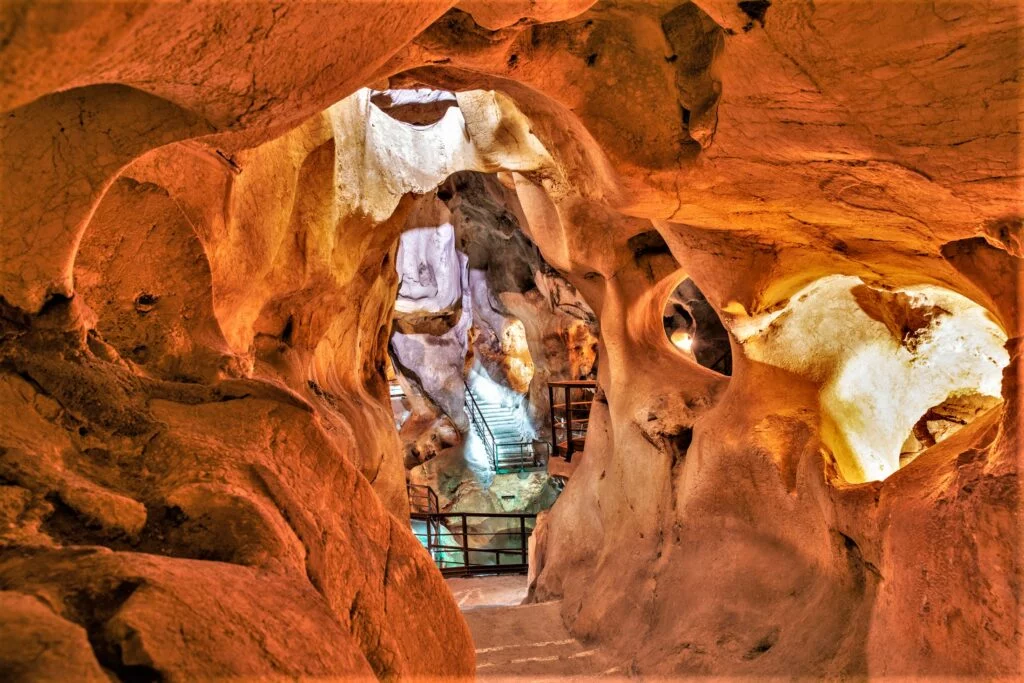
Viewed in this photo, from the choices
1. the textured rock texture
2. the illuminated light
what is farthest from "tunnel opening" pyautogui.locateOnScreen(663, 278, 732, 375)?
the textured rock texture

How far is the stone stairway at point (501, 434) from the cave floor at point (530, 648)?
1293 cm

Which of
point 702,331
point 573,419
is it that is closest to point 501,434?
point 573,419

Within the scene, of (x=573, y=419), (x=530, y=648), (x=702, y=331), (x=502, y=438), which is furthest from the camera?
(x=502, y=438)

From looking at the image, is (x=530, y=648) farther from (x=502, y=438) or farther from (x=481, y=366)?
(x=481, y=366)

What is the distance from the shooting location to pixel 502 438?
2120 cm

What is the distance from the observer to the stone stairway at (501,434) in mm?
20469

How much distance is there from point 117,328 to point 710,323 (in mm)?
12251

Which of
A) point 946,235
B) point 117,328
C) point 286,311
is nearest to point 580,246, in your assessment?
point 286,311

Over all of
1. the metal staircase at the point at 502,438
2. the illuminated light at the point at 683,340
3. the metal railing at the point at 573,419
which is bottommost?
the metal staircase at the point at 502,438

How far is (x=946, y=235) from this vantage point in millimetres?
3662

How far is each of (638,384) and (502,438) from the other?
14.1 m

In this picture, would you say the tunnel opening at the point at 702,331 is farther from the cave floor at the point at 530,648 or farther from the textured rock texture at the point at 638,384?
the cave floor at the point at 530,648

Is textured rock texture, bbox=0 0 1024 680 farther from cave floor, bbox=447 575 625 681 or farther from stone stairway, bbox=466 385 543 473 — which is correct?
stone stairway, bbox=466 385 543 473

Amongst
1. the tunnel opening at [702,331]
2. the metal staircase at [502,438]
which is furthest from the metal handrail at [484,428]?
the tunnel opening at [702,331]
